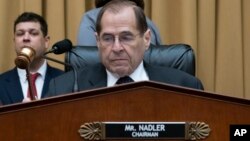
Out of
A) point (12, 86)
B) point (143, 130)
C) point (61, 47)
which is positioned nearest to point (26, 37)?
point (12, 86)

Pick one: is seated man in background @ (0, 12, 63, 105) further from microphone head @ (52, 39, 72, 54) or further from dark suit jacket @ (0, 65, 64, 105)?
microphone head @ (52, 39, 72, 54)

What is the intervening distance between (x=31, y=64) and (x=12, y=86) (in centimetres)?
16

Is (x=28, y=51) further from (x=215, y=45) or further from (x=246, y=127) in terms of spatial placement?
(x=215, y=45)

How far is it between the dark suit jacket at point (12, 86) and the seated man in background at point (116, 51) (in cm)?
103

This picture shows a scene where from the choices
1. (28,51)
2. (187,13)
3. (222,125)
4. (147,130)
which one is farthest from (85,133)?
(187,13)

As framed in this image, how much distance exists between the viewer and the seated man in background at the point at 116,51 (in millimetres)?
1777

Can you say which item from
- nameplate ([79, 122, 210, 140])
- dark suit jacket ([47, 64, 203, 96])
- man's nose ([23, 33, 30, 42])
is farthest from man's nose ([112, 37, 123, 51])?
man's nose ([23, 33, 30, 42])

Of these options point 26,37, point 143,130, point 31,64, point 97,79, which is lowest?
point 143,130

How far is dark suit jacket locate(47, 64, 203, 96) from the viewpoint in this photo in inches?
70.4

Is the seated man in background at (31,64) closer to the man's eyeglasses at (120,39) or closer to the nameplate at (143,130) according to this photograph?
the man's eyeglasses at (120,39)

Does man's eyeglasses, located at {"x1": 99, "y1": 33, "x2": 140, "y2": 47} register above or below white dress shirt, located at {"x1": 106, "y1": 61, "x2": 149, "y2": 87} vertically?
above

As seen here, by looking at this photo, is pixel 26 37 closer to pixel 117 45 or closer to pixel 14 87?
pixel 14 87

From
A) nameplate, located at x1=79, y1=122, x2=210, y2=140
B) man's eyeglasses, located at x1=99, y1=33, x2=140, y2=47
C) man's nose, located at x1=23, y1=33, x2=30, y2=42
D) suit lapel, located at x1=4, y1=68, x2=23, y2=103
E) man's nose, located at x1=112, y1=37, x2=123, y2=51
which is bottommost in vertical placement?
nameplate, located at x1=79, y1=122, x2=210, y2=140

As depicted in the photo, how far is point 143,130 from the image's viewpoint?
1148 millimetres
